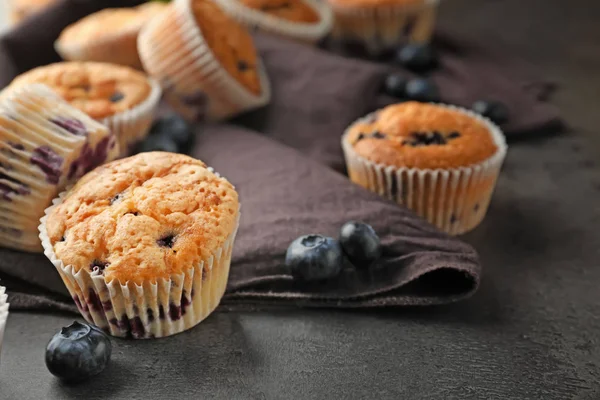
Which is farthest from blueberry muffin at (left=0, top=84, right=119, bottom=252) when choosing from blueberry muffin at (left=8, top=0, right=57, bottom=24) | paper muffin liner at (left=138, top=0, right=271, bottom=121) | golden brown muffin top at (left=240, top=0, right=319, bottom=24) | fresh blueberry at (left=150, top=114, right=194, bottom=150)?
blueberry muffin at (left=8, top=0, right=57, bottom=24)

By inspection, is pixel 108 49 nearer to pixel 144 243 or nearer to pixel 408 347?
pixel 144 243

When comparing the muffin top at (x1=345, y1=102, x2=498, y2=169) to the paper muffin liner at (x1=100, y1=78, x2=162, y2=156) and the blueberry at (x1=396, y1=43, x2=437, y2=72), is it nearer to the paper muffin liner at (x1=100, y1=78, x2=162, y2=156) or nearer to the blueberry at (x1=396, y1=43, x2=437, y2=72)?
the paper muffin liner at (x1=100, y1=78, x2=162, y2=156)

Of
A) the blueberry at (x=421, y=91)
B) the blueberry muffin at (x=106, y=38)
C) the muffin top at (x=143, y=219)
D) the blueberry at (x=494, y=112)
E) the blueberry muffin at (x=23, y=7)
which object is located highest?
the muffin top at (x=143, y=219)

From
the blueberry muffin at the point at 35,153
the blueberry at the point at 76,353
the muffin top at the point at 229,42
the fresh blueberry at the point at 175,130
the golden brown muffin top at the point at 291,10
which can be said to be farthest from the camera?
the golden brown muffin top at the point at 291,10

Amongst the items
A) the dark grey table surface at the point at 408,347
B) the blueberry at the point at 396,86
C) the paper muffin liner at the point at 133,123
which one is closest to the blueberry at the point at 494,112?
the blueberry at the point at 396,86

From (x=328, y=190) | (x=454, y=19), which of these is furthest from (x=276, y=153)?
(x=454, y=19)

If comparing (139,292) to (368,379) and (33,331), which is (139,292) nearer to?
(33,331)

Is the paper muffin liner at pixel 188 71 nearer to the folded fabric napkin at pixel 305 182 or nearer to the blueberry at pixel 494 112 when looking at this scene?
the folded fabric napkin at pixel 305 182
